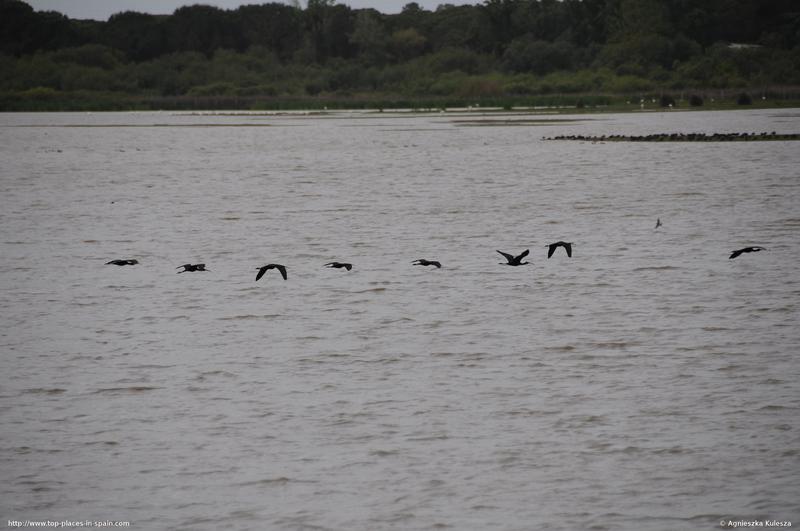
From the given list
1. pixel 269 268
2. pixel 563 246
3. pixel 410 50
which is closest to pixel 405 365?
pixel 269 268

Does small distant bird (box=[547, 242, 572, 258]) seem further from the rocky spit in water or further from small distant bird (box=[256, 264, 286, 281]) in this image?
the rocky spit in water

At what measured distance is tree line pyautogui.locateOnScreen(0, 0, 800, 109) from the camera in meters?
121

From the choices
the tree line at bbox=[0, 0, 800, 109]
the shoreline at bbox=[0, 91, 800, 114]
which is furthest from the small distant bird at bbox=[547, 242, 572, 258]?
the tree line at bbox=[0, 0, 800, 109]

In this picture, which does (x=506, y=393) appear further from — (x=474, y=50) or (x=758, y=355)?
(x=474, y=50)

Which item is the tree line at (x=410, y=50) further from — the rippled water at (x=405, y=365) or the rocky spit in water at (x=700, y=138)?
the rippled water at (x=405, y=365)

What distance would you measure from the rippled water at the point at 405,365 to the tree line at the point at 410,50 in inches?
3400

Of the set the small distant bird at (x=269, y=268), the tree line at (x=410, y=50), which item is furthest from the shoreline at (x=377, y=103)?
the small distant bird at (x=269, y=268)

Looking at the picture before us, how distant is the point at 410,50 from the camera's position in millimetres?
165750

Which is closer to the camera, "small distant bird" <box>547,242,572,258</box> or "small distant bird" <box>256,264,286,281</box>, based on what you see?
"small distant bird" <box>256,264,286,281</box>

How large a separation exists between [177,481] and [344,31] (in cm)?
17041

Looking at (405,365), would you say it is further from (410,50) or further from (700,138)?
(410,50)

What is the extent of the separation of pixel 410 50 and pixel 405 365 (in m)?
155

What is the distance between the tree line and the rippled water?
86360 mm

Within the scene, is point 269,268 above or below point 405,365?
above
